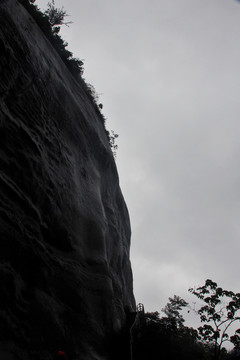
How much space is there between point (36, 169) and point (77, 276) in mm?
3680

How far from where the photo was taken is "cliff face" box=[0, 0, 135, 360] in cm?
684

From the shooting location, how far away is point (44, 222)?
28.0 ft

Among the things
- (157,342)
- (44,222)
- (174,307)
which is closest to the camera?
(44,222)

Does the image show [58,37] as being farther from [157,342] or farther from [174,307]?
[174,307]

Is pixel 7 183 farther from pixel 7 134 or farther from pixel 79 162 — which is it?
pixel 79 162

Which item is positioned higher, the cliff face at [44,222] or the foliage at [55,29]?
the foliage at [55,29]

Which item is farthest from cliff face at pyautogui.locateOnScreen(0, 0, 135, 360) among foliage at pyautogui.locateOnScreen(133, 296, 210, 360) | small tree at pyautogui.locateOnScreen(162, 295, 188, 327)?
small tree at pyautogui.locateOnScreen(162, 295, 188, 327)

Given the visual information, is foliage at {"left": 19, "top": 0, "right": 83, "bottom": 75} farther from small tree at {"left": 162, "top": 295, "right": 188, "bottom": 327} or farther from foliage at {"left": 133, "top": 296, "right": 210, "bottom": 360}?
small tree at {"left": 162, "top": 295, "right": 188, "bottom": 327}

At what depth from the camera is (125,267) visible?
1839cm

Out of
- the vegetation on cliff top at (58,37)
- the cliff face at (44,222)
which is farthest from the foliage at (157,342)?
the vegetation on cliff top at (58,37)

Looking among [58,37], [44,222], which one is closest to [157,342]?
[44,222]

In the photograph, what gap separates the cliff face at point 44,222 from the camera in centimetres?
684

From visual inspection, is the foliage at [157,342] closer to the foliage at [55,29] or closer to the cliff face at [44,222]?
the cliff face at [44,222]

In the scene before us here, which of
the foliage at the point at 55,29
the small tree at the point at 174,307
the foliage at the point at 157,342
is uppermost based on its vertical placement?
the foliage at the point at 55,29
